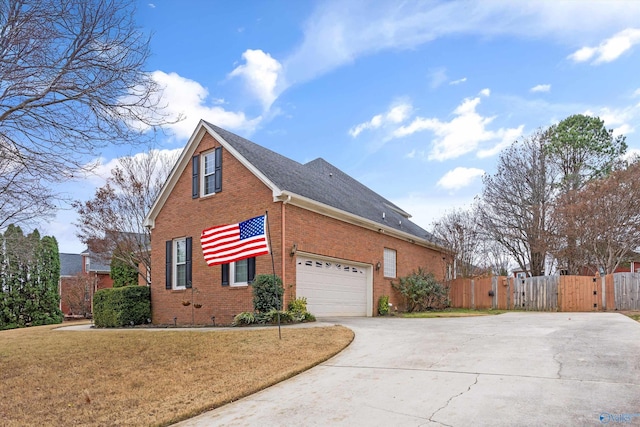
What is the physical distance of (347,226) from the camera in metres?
17.3

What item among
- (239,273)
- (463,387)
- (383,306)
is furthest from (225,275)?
(463,387)

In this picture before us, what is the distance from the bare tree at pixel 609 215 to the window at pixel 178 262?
17.1 meters

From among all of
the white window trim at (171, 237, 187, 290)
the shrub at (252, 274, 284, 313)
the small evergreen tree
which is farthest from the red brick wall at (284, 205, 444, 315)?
the small evergreen tree

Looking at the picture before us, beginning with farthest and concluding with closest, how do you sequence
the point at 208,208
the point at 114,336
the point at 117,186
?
Answer: the point at 117,186
the point at 208,208
the point at 114,336

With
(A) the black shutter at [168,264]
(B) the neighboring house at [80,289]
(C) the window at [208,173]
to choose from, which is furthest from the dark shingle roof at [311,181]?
(B) the neighboring house at [80,289]

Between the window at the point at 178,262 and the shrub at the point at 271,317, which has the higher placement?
the window at the point at 178,262

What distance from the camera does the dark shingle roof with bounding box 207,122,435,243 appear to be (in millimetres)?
15865

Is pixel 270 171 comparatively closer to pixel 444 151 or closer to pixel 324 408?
pixel 444 151

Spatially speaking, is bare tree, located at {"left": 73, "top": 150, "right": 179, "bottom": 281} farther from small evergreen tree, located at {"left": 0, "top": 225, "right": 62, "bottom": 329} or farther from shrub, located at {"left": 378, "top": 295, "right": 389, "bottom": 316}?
shrub, located at {"left": 378, "top": 295, "right": 389, "bottom": 316}

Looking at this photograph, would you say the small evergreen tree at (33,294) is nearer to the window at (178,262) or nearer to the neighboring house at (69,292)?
the neighboring house at (69,292)

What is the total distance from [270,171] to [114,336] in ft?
22.6

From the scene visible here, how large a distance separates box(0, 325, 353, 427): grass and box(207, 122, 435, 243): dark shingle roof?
242 inches

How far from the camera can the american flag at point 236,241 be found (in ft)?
35.0

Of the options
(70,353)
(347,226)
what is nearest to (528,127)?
(347,226)
